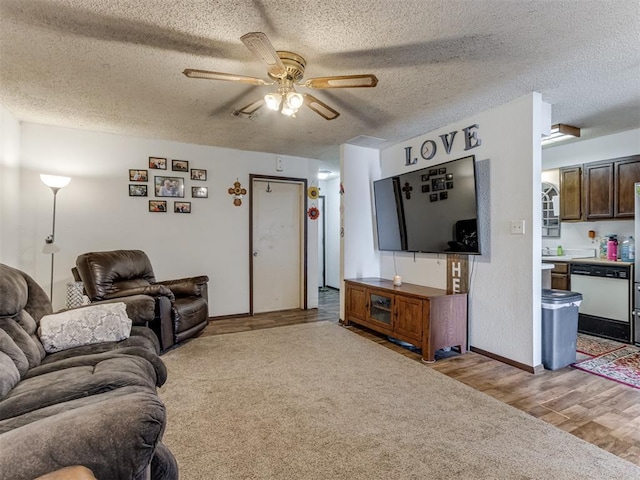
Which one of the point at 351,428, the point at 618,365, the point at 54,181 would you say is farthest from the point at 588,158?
the point at 54,181

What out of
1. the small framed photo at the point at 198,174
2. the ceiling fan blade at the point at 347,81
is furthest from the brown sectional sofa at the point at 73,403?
the small framed photo at the point at 198,174

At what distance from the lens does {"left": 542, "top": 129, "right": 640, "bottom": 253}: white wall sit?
12.6 ft

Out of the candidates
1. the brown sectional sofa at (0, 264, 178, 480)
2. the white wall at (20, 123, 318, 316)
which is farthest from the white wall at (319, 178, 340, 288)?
the brown sectional sofa at (0, 264, 178, 480)

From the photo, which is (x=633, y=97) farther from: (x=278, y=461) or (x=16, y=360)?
(x=16, y=360)

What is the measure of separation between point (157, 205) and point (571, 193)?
17.2 ft

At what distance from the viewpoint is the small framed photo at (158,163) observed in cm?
423

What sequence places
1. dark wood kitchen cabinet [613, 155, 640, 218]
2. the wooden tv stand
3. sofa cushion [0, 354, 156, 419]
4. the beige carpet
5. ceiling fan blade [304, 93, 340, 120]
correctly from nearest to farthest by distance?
1. sofa cushion [0, 354, 156, 419]
2. the beige carpet
3. ceiling fan blade [304, 93, 340, 120]
4. the wooden tv stand
5. dark wood kitchen cabinet [613, 155, 640, 218]

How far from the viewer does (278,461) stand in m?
1.69

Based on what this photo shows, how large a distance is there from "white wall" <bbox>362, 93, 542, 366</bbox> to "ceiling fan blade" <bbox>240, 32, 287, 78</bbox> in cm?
209

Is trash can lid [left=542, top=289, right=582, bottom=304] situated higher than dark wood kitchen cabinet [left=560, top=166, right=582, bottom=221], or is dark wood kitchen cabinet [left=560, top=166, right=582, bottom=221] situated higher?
dark wood kitchen cabinet [left=560, top=166, right=582, bottom=221]

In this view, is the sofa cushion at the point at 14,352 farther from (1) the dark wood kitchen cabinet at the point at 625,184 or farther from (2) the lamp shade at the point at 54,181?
(1) the dark wood kitchen cabinet at the point at 625,184

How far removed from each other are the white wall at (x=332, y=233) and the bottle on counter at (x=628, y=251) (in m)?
4.29

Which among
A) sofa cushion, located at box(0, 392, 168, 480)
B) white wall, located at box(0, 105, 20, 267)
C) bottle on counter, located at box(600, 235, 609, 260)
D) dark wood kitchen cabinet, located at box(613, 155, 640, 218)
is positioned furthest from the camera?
bottle on counter, located at box(600, 235, 609, 260)

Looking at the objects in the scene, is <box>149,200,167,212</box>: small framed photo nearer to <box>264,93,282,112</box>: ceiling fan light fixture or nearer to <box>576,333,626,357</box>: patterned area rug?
<box>264,93,282,112</box>: ceiling fan light fixture
